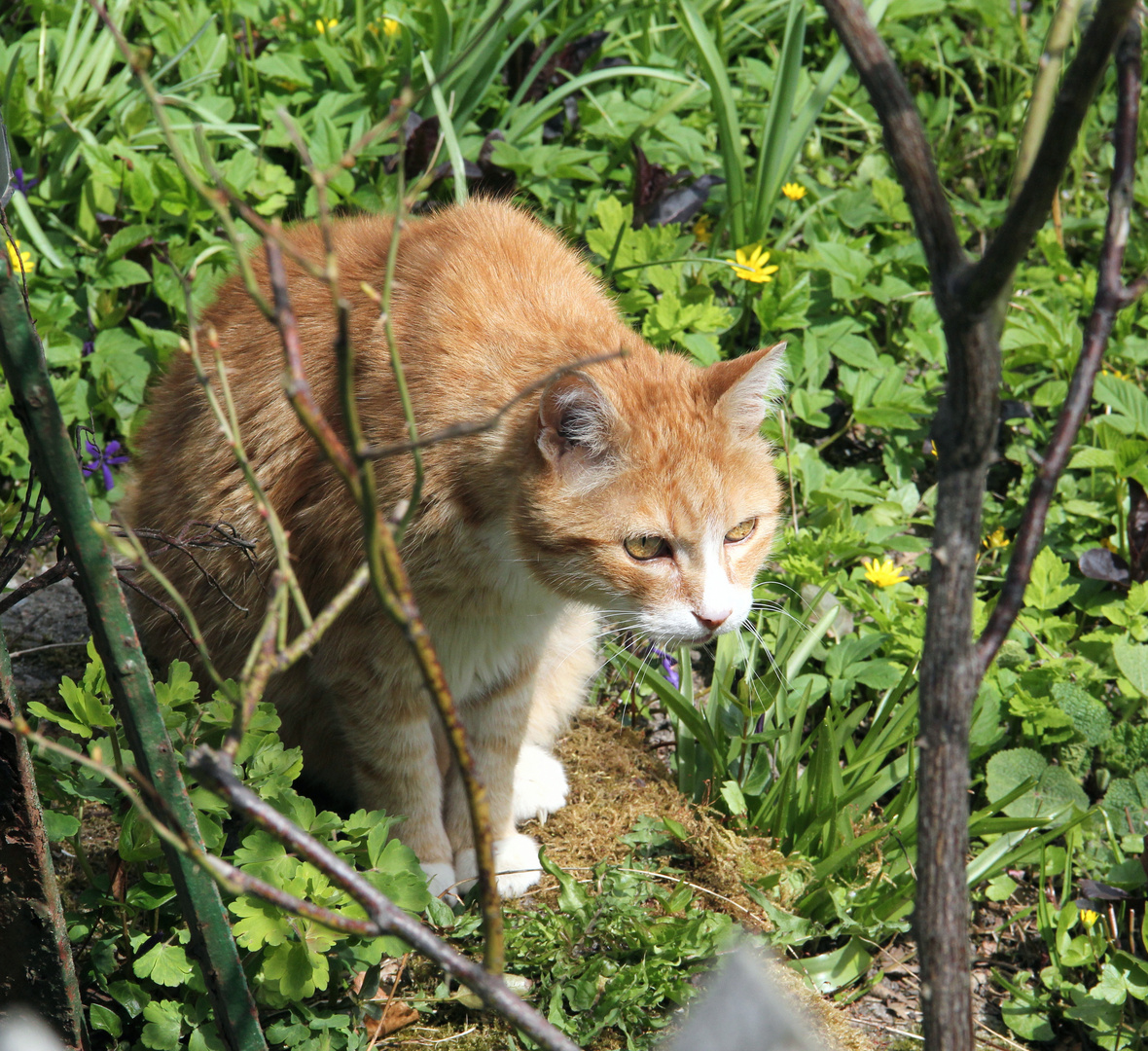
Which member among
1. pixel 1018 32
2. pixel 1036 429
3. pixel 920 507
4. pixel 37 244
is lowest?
pixel 920 507

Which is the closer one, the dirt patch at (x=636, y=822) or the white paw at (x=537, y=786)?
the dirt patch at (x=636, y=822)

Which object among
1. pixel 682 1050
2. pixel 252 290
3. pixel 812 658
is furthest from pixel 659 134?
pixel 682 1050

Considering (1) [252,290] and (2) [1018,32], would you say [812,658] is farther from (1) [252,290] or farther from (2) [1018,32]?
(2) [1018,32]

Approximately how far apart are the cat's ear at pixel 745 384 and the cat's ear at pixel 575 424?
246mm

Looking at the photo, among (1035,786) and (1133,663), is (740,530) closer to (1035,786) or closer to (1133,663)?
(1035,786)

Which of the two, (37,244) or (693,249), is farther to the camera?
(693,249)

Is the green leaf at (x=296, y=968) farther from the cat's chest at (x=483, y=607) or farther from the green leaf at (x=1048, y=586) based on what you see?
the green leaf at (x=1048, y=586)

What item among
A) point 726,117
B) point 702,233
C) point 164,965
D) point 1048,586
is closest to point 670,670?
point 1048,586

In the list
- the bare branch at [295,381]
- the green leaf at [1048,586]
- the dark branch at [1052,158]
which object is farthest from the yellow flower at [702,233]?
the bare branch at [295,381]

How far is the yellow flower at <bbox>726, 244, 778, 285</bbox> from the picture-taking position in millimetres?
3195

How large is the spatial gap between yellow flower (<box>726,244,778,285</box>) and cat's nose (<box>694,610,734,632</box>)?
1.41 metres

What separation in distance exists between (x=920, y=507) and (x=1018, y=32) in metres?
2.24

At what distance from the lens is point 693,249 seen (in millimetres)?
3684

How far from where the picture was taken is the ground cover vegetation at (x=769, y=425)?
1.86m
